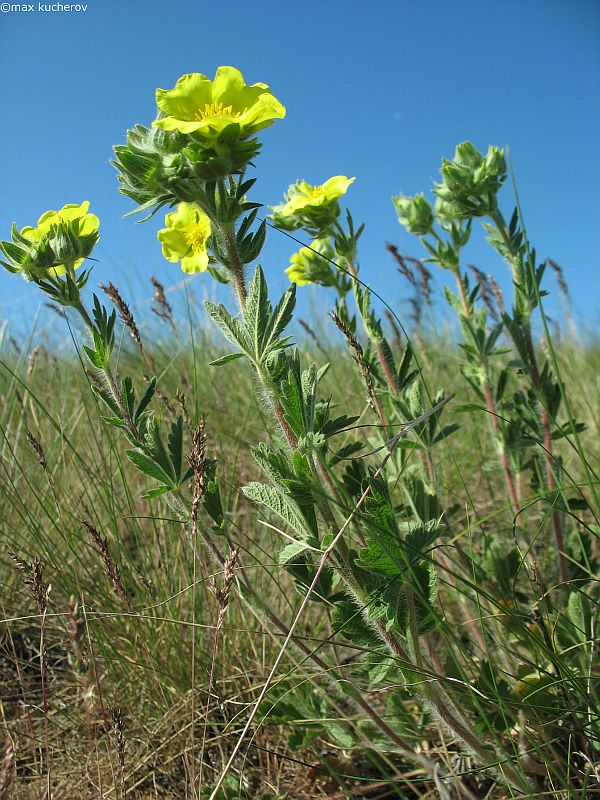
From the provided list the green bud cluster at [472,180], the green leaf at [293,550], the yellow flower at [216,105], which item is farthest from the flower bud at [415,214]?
the green leaf at [293,550]

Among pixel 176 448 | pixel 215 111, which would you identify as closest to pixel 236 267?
pixel 215 111

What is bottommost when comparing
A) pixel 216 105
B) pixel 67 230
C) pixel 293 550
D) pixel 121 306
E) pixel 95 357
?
pixel 293 550

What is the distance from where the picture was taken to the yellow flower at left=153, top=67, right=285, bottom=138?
117 centimetres

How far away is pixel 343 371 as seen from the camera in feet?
13.8

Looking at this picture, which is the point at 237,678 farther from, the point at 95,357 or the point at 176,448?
the point at 95,357

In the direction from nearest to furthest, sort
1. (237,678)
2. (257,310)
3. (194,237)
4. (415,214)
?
1. (257,310)
2. (194,237)
3. (237,678)
4. (415,214)

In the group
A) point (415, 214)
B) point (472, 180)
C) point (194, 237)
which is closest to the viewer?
point (194, 237)

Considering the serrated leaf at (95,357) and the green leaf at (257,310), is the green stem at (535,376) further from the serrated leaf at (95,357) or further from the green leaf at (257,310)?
the serrated leaf at (95,357)

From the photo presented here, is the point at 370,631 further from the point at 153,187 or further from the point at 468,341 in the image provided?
the point at 468,341

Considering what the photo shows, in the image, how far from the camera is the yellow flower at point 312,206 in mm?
1691

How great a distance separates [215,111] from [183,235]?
392mm

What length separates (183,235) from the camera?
163 centimetres

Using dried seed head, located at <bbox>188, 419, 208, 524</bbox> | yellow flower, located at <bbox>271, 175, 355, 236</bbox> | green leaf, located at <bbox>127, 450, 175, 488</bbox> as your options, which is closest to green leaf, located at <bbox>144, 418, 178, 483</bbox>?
green leaf, located at <bbox>127, 450, 175, 488</bbox>

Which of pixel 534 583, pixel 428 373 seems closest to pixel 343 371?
pixel 428 373
